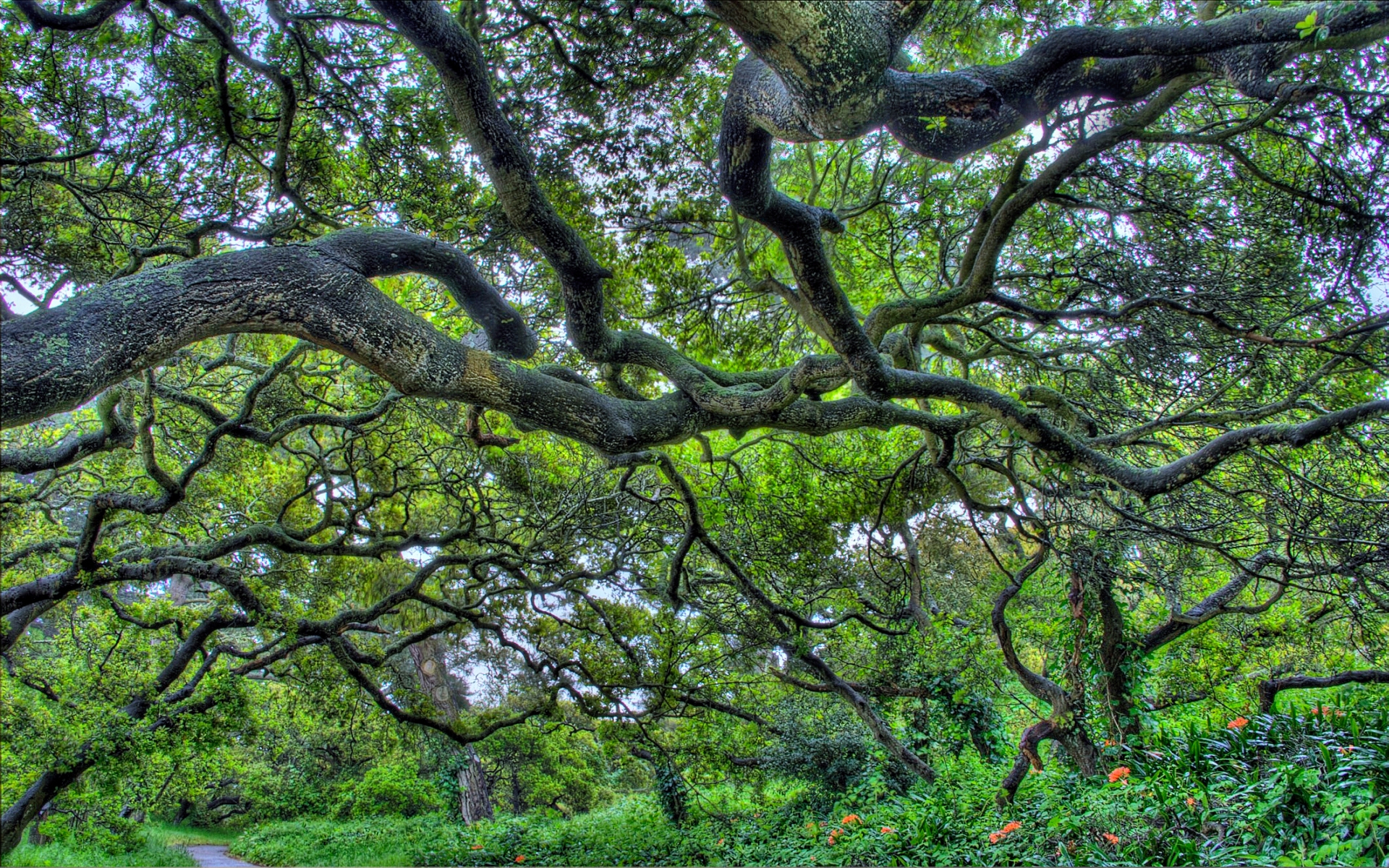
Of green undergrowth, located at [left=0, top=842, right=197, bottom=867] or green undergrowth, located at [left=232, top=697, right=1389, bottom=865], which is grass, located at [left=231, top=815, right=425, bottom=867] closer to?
green undergrowth, located at [left=232, top=697, right=1389, bottom=865]

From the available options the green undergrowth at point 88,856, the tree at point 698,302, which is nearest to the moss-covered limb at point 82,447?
the tree at point 698,302

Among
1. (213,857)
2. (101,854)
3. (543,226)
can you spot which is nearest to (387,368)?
(543,226)

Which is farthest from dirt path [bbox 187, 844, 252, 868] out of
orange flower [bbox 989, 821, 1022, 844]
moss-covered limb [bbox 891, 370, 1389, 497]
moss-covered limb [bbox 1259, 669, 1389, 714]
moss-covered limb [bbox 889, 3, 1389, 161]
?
moss-covered limb [bbox 1259, 669, 1389, 714]

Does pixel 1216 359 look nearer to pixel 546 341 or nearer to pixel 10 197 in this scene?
pixel 546 341

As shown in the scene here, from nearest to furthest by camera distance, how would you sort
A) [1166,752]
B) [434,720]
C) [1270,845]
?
[1270,845], [1166,752], [434,720]

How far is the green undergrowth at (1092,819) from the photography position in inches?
132

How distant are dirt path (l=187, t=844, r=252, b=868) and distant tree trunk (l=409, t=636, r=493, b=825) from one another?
12.0 feet

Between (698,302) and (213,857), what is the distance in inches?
527

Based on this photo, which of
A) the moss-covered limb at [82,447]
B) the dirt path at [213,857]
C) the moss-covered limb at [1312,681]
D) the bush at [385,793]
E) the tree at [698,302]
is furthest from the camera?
the bush at [385,793]

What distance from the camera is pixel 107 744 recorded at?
4867mm

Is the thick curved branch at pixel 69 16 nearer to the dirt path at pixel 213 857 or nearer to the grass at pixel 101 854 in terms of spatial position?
the grass at pixel 101 854

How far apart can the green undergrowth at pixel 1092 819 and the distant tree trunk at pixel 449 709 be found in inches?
55.7

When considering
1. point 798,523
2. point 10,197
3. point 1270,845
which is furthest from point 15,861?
point 1270,845

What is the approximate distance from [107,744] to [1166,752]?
7884 mm
